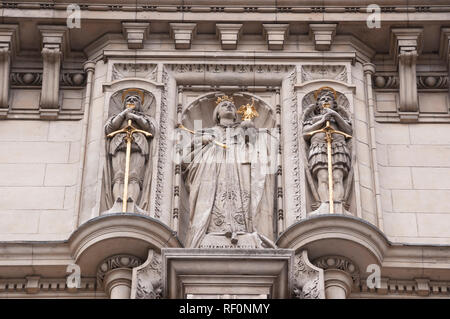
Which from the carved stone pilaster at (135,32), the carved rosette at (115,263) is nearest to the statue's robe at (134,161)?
the carved rosette at (115,263)

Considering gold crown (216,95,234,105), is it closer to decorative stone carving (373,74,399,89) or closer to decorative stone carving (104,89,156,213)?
decorative stone carving (104,89,156,213)

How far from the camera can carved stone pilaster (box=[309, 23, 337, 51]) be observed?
70.6 ft

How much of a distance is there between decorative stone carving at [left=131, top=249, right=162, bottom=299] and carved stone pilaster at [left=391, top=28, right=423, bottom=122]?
3.93 meters

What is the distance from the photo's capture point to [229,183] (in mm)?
20094

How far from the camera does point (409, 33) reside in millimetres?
21578

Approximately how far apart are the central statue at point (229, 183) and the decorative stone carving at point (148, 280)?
643 mm

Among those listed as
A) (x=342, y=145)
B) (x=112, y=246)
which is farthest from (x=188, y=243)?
(x=342, y=145)

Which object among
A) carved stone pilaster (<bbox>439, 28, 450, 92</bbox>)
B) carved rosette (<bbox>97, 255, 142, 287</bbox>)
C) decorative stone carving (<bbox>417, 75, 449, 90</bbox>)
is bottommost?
carved rosette (<bbox>97, 255, 142, 287</bbox>)

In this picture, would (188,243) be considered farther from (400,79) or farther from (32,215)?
(400,79)

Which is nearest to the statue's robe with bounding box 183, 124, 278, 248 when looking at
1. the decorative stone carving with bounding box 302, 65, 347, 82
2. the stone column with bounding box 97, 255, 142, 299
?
the stone column with bounding box 97, 255, 142, 299

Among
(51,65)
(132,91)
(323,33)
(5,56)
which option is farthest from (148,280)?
(323,33)

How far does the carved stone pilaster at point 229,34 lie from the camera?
2150 cm

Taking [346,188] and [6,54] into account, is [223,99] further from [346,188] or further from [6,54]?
[6,54]

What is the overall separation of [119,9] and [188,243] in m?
3.53
